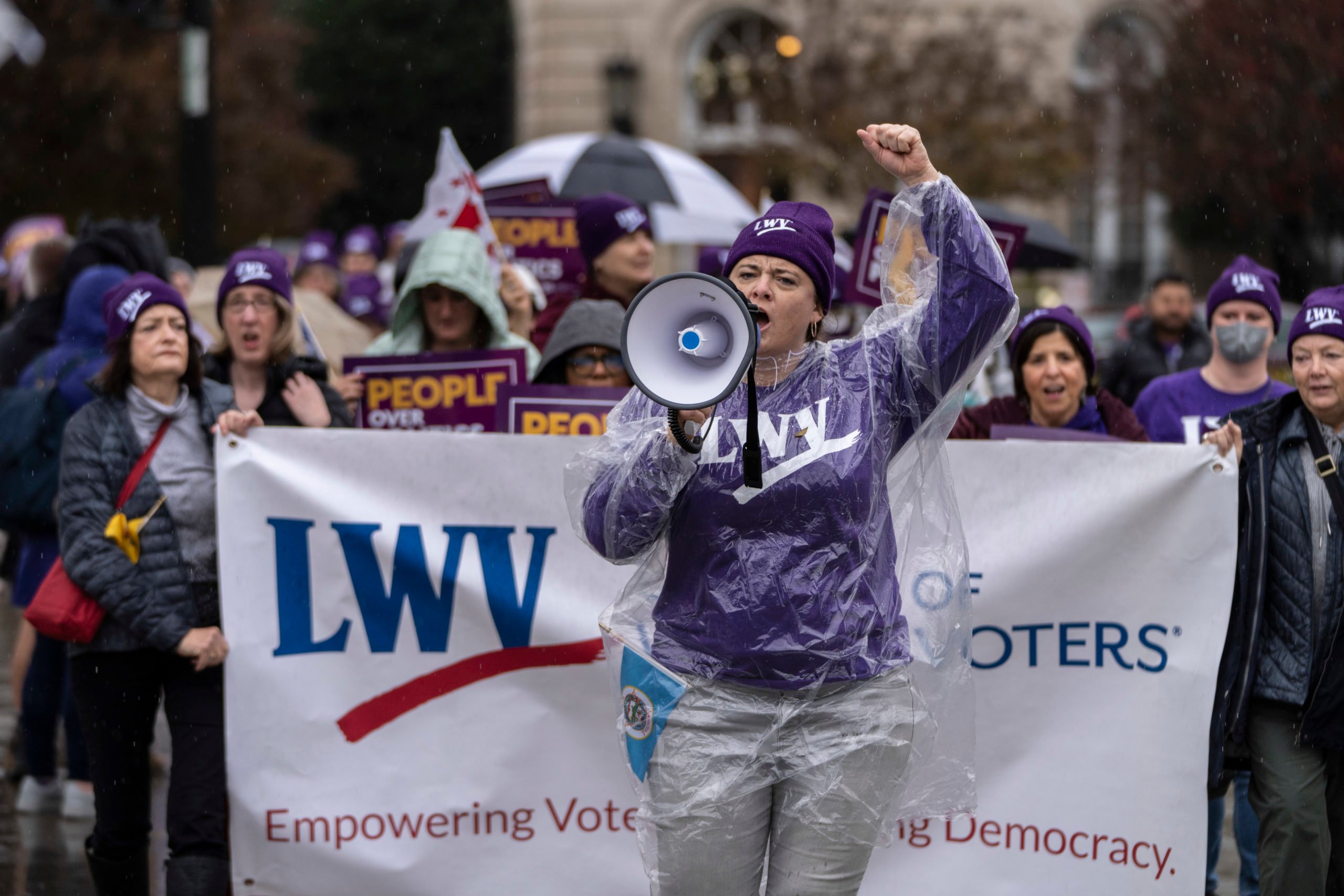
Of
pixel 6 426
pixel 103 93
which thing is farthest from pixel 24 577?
pixel 103 93

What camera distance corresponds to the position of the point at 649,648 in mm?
3393

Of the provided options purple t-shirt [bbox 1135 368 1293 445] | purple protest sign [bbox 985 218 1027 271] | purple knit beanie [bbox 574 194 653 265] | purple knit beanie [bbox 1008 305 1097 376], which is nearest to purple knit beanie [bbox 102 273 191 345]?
purple knit beanie [bbox 574 194 653 265]

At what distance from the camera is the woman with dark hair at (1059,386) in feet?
16.8

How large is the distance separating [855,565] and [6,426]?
3.73 meters

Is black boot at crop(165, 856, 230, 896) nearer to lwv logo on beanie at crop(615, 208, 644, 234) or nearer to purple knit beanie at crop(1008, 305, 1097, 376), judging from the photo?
lwv logo on beanie at crop(615, 208, 644, 234)

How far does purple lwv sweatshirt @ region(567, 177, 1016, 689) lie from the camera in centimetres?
323

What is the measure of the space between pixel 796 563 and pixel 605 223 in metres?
3.12

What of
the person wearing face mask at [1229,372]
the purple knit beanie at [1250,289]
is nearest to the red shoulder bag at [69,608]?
the person wearing face mask at [1229,372]

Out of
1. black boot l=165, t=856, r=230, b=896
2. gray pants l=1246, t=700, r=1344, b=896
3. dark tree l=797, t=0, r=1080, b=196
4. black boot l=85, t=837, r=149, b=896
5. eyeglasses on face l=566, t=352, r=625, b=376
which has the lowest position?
black boot l=85, t=837, r=149, b=896

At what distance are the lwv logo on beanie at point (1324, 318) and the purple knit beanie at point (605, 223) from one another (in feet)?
8.24

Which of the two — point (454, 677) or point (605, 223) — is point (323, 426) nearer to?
point (454, 677)

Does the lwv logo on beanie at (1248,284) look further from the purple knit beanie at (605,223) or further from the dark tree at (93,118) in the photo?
the dark tree at (93,118)

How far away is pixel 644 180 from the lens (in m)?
9.80

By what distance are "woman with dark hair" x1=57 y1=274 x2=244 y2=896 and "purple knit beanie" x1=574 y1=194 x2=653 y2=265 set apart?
1.76m
